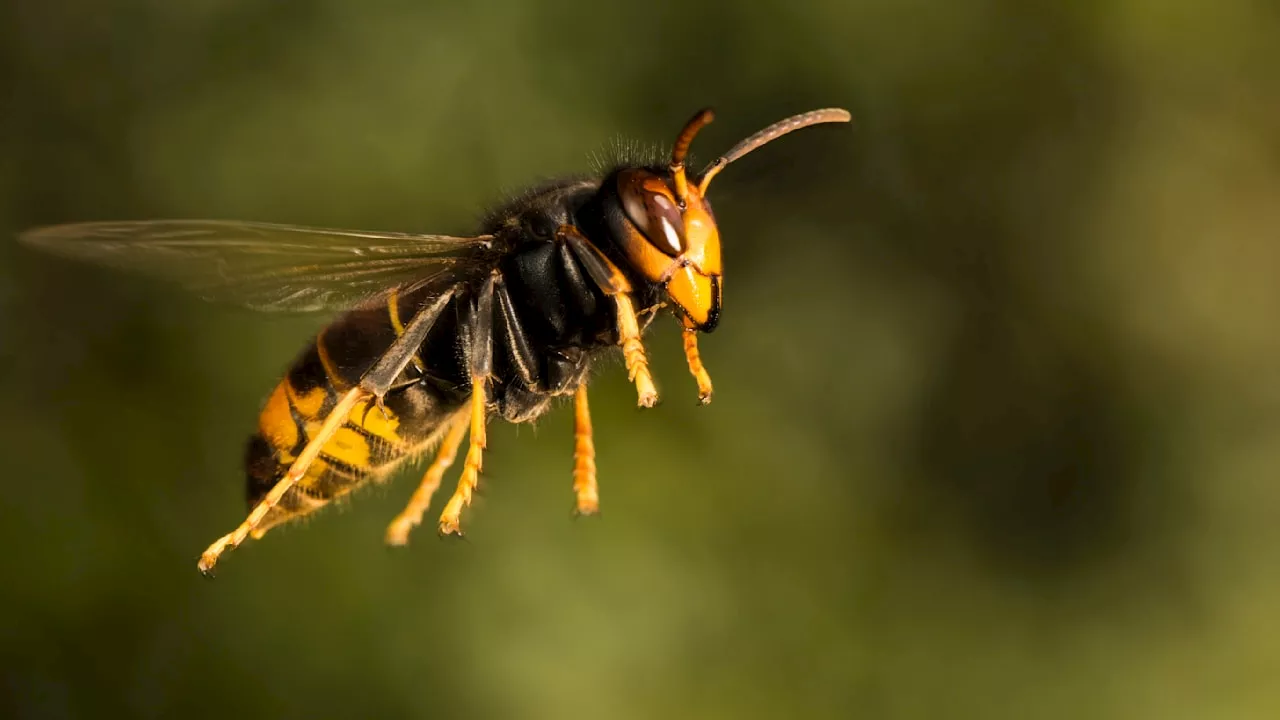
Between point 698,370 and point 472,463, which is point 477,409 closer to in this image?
point 472,463

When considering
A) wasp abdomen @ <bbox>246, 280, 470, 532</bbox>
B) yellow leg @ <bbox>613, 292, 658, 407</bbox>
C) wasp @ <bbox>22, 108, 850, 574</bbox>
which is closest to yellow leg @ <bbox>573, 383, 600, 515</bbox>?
wasp @ <bbox>22, 108, 850, 574</bbox>

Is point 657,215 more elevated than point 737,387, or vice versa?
point 737,387

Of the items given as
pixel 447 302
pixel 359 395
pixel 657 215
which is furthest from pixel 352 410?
pixel 657 215

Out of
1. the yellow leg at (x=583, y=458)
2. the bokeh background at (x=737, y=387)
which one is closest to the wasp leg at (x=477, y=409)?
the yellow leg at (x=583, y=458)

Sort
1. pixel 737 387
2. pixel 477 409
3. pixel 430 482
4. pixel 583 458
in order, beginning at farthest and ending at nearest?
pixel 737 387 → pixel 430 482 → pixel 583 458 → pixel 477 409

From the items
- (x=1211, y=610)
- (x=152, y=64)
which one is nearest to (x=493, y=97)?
(x=152, y=64)

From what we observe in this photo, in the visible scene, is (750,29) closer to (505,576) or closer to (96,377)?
(505,576)
